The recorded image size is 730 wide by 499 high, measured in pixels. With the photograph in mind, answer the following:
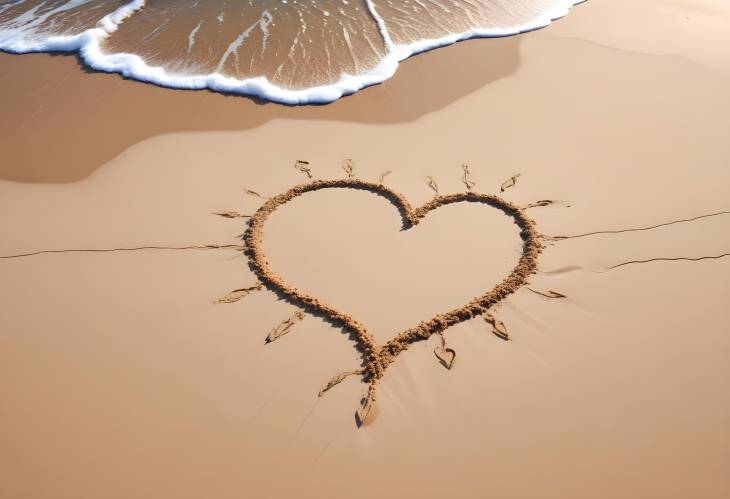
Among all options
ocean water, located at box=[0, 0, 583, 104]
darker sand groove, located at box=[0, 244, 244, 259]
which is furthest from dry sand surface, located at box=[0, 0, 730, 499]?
ocean water, located at box=[0, 0, 583, 104]

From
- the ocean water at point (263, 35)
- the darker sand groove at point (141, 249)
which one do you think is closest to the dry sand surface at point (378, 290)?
the darker sand groove at point (141, 249)

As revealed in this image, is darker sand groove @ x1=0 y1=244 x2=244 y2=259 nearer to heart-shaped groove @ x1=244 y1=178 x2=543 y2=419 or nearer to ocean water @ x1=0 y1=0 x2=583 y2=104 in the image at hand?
heart-shaped groove @ x1=244 y1=178 x2=543 y2=419

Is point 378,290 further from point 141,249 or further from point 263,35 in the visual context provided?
point 263,35

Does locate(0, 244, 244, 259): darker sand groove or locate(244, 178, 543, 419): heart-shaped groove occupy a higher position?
locate(0, 244, 244, 259): darker sand groove

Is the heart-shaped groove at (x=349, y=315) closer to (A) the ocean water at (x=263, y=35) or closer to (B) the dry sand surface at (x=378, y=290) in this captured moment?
(B) the dry sand surface at (x=378, y=290)

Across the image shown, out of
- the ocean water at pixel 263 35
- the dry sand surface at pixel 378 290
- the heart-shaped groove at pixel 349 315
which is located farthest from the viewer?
the ocean water at pixel 263 35
